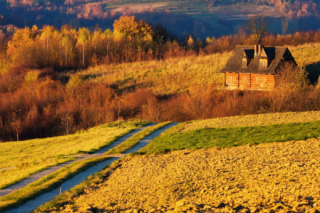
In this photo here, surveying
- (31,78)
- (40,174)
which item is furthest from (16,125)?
(40,174)

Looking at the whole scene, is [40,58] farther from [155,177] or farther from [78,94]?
[155,177]

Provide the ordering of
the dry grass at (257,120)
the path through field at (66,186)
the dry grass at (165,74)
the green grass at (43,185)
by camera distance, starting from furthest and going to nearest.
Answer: the dry grass at (165,74), the dry grass at (257,120), the green grass at (43,185), the path through field at (66,186)

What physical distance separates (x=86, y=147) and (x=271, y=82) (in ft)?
109

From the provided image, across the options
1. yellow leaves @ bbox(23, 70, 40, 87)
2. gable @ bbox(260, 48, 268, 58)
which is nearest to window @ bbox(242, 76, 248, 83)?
gable @ bbox(260, 48, 268, 58)

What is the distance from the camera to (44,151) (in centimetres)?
2484

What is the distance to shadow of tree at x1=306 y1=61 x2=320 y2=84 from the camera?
5318cm

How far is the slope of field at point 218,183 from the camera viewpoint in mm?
10000

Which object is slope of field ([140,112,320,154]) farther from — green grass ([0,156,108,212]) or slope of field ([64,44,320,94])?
slope of field ([64,44,320,94])

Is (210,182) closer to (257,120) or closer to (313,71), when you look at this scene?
(257,120)

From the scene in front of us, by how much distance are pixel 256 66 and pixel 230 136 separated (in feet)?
109

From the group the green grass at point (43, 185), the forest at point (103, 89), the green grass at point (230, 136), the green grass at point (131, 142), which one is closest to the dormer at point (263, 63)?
the forest at point (103, 89)

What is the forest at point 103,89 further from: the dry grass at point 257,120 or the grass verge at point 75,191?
the grass verge at point 75,191

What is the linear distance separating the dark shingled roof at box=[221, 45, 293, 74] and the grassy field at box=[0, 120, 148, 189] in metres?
24.2

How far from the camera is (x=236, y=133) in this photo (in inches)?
854
